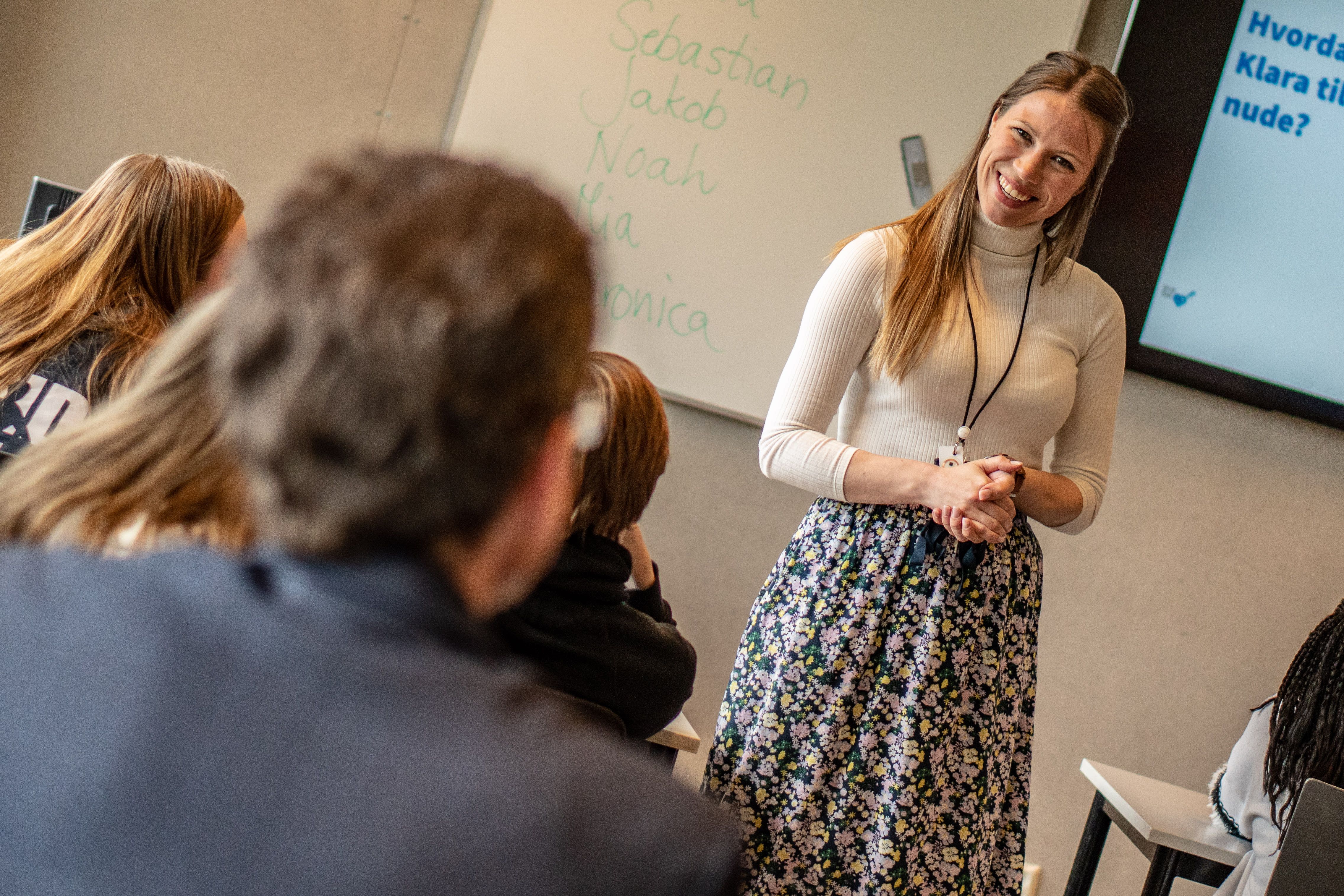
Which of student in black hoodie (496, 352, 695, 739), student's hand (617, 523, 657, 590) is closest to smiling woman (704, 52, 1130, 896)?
student's hand (617, 523, 657, 590)

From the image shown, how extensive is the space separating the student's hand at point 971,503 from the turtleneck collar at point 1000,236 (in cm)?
36

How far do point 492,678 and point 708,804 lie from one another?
0.39 ft

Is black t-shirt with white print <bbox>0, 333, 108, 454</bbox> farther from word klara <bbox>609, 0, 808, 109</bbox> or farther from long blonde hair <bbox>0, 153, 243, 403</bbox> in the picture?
word klara <bbox>609, 0, 808, 109</bbox>

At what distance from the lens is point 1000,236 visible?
1.62 m

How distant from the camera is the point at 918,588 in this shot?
148cm

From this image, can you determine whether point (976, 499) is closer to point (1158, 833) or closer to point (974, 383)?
point (974, 383)

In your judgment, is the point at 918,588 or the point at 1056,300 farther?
the point at 1056,300

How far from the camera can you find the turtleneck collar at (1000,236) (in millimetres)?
1622

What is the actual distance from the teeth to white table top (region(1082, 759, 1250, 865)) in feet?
3.30

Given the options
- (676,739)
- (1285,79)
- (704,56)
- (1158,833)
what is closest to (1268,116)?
(1285,79)

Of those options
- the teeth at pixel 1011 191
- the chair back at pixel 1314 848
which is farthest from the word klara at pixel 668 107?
the chair back at pixel 1314 848

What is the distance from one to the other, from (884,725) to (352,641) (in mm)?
1109

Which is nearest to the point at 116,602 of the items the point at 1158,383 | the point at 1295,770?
the point at 1295,770

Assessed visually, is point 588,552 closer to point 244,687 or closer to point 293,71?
point 244,687
